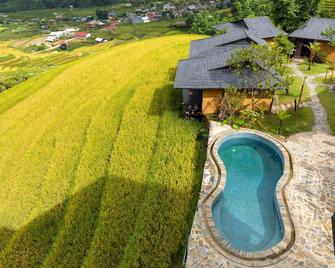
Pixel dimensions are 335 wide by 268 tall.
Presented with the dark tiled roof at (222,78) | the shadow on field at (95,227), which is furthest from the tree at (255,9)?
the shadow on field at (95,227)

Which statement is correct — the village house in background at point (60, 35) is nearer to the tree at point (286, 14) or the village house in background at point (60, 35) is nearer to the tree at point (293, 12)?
the tree at point (286, 14)

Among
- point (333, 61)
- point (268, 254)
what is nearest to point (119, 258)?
point (268, 254)

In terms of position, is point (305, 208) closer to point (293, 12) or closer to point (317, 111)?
point (317, 111)

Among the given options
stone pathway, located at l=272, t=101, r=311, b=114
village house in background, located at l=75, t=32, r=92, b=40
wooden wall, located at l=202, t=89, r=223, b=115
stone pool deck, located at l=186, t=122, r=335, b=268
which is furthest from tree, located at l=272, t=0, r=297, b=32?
village house in background, located at l=75, t=32, r=92, b=40

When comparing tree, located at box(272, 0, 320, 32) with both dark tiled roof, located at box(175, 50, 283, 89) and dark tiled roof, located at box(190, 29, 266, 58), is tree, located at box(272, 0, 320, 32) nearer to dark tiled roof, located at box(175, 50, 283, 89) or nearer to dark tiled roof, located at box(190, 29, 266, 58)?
dark tiled roof, located at box(190, 29, 266, 58)

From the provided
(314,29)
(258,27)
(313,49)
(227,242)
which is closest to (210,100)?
(227,242)

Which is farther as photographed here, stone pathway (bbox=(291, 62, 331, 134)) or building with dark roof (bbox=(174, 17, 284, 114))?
building with dark roof (bbox=(174, 17, 284, 114))
